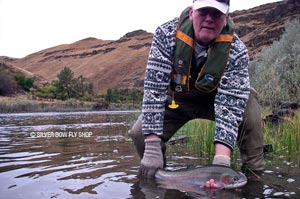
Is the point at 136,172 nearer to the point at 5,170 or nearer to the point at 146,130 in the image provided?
the point at 146,130

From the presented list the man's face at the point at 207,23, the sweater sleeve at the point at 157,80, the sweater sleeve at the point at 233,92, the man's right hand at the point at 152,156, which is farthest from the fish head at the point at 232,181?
the man's face at the point at 207,23

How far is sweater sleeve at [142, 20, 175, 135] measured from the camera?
129 inches

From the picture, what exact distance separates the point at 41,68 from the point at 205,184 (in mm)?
137027

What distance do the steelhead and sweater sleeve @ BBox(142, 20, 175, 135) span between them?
40 cm

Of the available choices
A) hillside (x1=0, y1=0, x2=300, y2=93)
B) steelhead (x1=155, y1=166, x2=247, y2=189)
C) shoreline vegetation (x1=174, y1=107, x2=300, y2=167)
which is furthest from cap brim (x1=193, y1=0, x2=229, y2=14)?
hillside (x1=0, y1=0, x2=300, y2=93)

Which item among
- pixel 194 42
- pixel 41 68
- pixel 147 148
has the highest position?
pixel 41 68

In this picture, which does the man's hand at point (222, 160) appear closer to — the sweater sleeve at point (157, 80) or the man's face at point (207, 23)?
the sweater sleeve at point (157, 80)

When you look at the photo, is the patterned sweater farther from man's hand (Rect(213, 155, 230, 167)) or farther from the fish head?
the fish head

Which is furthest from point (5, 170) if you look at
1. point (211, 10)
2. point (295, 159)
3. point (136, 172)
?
point (295, 159)

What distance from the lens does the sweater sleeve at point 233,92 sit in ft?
10.5

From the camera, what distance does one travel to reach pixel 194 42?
3303 millimetres

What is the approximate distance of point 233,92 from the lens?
3254mm

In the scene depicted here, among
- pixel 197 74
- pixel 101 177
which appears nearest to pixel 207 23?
pixel 197 74

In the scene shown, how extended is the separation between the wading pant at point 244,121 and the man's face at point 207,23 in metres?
0.62
